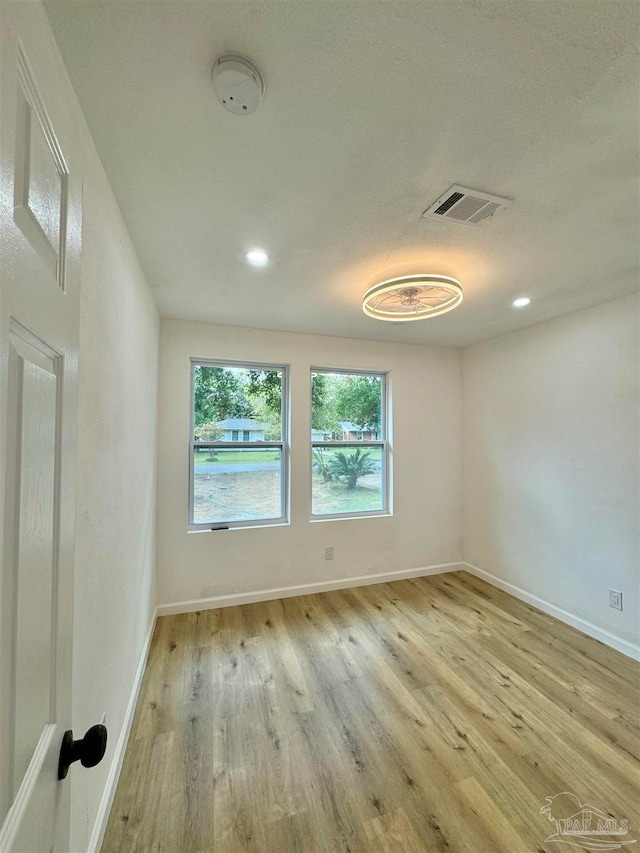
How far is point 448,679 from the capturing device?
6.75ft

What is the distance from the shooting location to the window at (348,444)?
10.9ft

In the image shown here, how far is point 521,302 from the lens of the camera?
248cm

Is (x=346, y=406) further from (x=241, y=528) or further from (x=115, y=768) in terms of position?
(x=115, y=768)

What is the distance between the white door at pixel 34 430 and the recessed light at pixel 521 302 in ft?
8.58

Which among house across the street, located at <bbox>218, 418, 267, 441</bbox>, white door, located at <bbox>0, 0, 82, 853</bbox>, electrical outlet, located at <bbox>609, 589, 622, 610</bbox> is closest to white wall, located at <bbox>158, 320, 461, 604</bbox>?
house across the street, located at <bbox>218, 418, 267, 441</bbox>

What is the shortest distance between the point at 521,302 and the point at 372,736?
2834 mm

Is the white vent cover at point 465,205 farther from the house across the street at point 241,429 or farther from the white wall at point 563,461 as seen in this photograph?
the house across the street at point 241,429

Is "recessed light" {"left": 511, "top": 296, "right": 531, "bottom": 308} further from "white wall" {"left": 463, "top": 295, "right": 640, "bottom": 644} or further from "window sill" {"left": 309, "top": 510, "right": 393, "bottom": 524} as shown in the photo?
"window sill" {"left": 309, "top": 510, "right": 393, "bottom": 524}

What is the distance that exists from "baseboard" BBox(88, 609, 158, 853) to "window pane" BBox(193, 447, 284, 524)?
1.13 m

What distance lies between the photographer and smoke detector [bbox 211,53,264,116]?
2.87ft

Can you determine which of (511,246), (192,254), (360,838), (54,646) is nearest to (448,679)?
(360,838)

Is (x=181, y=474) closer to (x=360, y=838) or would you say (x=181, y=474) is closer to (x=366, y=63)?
(x=360, y=838)

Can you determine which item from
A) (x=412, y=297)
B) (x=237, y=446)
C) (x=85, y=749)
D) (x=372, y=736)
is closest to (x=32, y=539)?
(x=85, y=749)

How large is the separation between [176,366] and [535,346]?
3.11 meters
